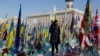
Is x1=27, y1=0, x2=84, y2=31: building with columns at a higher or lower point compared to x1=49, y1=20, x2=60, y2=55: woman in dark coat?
higher

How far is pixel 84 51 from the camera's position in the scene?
15.4 m

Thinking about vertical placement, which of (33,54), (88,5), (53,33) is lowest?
(33,54)

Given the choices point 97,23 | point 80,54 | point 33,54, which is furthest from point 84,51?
A: point 33,54

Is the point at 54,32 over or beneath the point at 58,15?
beneath

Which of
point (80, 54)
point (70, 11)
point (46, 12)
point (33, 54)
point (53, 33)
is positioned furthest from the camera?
point (46, 12)

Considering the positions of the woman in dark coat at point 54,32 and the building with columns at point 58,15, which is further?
the building with columns at point 58,15

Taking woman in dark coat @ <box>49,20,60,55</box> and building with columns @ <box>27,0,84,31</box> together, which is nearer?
woman in dark coat @ <box>49,20,60,55</box>

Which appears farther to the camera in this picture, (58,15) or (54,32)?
(58,15)

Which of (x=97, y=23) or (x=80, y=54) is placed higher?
(x=97, y=23)

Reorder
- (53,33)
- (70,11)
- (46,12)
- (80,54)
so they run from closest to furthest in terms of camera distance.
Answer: (53,33), (80,54), (70,11), (46,12)

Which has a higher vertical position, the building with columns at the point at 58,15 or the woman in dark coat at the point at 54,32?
the building with columns at the point at 58,15

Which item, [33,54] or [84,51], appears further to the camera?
[33,54]

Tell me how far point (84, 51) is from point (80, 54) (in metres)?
0.31

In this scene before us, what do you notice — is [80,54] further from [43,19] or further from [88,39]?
[43,19]
